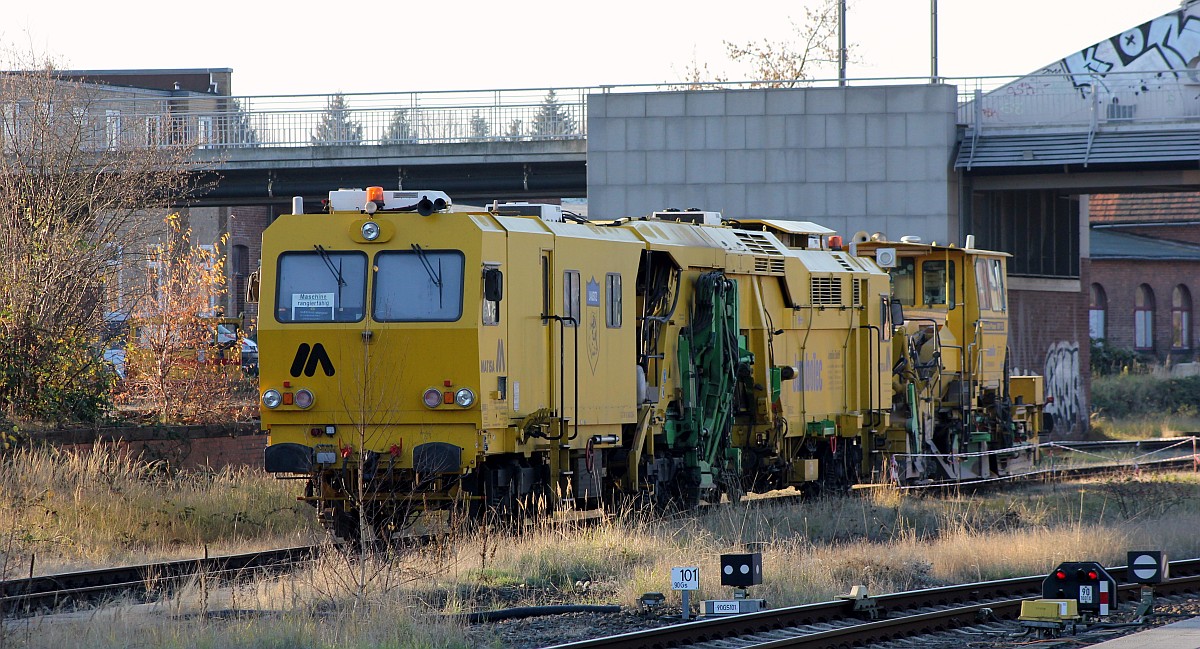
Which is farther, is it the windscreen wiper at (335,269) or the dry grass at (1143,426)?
the dry grass at (1143,426)

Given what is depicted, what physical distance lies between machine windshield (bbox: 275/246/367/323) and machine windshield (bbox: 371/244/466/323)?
7.0 inches

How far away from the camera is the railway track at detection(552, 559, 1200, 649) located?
408 inches

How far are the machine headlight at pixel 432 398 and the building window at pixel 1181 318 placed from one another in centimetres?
5339

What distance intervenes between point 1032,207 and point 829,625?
28.2 meters

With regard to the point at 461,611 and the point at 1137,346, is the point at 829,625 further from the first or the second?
the point at 1137,346

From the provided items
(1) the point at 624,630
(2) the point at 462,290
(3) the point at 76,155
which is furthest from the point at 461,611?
(3) the point at 76,155

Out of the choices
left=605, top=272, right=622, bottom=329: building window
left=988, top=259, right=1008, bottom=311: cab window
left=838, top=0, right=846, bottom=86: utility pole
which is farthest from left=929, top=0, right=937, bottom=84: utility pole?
left=605, top=272, right=622, bottom=329: building window

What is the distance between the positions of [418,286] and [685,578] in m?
4.39

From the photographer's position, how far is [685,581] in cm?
1120

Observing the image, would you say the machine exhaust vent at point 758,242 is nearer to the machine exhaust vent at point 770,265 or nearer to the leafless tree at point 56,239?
the machine exhaust vent at point 770,265

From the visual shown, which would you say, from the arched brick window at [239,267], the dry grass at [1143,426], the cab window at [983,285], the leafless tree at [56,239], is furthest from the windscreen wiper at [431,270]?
the arched brick window at [239,267]

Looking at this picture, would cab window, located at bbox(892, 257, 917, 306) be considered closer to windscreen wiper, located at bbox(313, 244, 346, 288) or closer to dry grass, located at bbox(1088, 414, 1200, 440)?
windscreen wiper, located at bbox(313, 244, 346, 288)

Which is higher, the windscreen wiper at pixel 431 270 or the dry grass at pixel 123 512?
the windscreen wiper at pixel 431 270

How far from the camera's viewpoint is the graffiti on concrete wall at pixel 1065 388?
3825 cm
